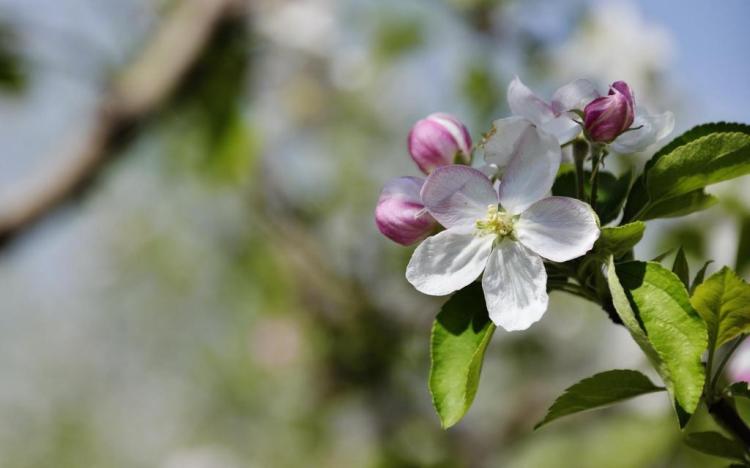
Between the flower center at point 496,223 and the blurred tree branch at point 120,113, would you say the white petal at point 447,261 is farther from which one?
the blurred tree branch at point 120,113

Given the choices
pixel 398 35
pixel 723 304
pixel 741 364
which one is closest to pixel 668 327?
pixel 723 304

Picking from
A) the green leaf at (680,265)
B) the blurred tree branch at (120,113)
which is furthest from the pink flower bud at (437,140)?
the blurred tree branch at (120,113)

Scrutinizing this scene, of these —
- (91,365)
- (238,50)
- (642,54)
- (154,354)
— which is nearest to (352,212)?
(238,50)

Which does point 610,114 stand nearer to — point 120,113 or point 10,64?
point 120,113

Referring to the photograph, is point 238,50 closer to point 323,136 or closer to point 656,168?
point 323,136

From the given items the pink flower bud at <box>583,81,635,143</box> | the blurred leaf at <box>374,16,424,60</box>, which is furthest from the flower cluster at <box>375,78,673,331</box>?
the blurred leaf at <box>374,16,424,60</box>
